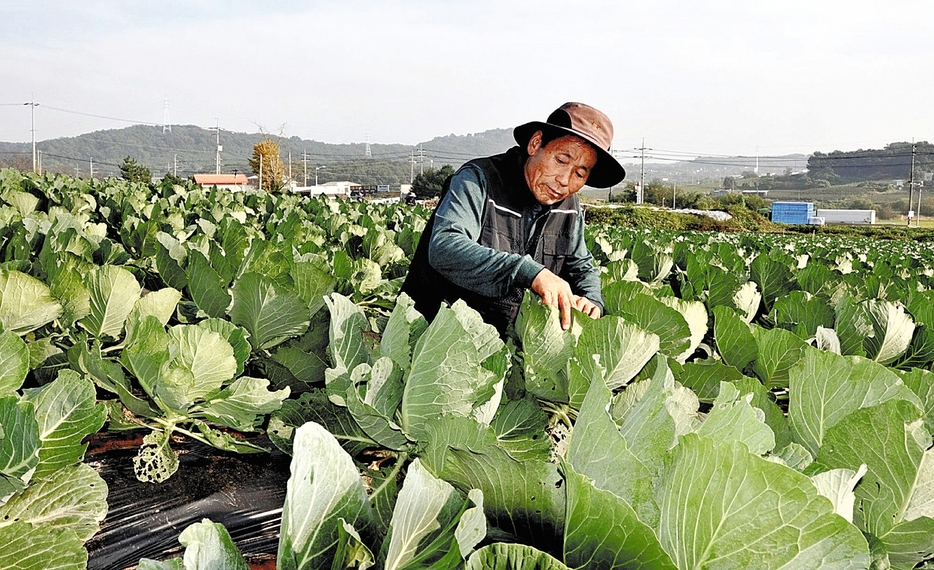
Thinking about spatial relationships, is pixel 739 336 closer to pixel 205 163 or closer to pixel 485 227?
pixel 485 227

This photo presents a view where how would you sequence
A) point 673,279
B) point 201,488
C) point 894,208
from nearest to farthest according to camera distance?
point 201,488
point 673,279
point 894,208

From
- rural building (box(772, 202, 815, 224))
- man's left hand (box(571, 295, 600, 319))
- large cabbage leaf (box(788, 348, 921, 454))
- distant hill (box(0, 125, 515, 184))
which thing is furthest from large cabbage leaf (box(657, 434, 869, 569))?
distant hill (box(0, 125, 515, 184))

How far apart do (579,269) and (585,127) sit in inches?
25.6

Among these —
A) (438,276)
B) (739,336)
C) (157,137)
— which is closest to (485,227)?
(438,276)

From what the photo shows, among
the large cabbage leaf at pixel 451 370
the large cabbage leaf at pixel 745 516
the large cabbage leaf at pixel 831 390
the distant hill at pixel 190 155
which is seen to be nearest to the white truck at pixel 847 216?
the distant hill at pixel 190 155

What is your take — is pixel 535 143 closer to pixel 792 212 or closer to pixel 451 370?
pixel 451 370

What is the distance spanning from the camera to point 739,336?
1955mm

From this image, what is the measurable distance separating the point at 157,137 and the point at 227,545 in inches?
7386

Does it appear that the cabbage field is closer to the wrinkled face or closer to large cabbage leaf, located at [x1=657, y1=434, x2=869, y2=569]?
large cabbage leaf, located at [x1=657, y1=434, x2=869, y2=569]

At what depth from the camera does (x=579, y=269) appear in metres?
3.08

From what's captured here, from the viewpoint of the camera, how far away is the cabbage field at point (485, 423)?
2.37 feet

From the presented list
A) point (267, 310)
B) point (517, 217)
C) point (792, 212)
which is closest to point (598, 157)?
point (517, 217)

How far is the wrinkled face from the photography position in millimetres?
2766

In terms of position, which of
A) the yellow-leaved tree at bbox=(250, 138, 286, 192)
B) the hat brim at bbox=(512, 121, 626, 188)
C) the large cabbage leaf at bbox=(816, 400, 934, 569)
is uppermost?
the yellow-leaved tree at bbox=(250, 138, 286, 192)
